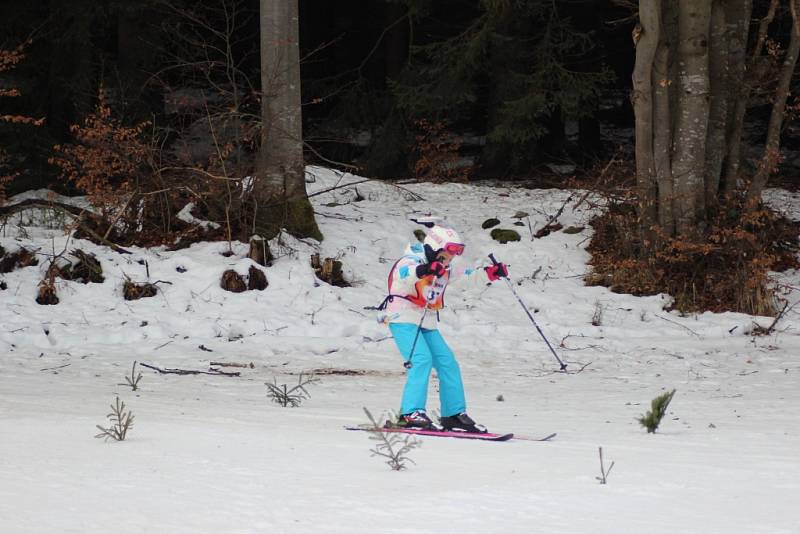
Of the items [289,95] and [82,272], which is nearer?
[82,272]

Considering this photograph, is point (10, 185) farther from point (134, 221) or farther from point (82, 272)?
point (82, 272)

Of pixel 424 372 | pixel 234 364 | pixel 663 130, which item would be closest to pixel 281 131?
pixel 234 364

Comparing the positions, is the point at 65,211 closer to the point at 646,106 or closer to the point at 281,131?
the point at 281,131

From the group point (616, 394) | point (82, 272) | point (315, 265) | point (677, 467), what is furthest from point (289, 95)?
point (677, 467)

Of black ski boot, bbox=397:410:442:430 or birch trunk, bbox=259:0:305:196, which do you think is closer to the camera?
black ski boot, bbox=397:410:442:430

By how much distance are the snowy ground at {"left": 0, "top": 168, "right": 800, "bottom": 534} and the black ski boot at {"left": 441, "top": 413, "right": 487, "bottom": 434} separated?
50cm

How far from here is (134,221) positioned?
1563 centimetres

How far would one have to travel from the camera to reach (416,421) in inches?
312

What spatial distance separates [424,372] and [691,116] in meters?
8.59

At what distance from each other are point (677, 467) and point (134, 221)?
10980mm

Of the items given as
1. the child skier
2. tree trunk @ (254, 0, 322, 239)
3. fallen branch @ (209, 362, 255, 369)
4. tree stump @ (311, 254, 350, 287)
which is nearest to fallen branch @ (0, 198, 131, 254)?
tree trunk @ (254, 0, 322, 239)

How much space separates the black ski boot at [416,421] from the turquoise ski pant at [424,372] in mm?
40

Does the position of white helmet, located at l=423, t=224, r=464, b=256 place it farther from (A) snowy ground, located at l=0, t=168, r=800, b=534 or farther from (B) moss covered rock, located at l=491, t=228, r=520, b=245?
(B) moss covered rock, located at l=491, t=228, r=520, b=245

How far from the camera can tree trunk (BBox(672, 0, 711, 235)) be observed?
49.2 feet
